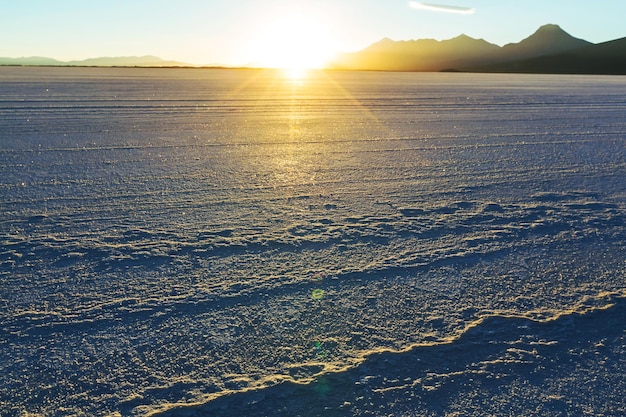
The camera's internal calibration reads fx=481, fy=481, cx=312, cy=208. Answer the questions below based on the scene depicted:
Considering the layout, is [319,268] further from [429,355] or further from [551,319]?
[551,319]

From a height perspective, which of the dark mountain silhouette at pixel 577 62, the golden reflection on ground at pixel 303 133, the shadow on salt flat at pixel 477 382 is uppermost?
the dark mountain silhouette at pixel 577 62

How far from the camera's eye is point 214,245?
3.74 meters

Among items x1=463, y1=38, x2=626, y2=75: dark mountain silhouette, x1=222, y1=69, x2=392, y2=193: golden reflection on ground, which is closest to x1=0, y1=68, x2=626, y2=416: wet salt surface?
x1=222, y1=69, x2=392, y2=193: golden reflection on ground

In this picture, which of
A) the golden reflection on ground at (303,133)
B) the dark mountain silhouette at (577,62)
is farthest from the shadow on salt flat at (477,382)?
the dark mountain silhouette at (577,62)

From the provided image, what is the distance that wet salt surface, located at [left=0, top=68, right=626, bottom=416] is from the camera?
222 cm

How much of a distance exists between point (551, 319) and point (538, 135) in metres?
7.33

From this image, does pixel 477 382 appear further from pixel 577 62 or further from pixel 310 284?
pixel 577 62

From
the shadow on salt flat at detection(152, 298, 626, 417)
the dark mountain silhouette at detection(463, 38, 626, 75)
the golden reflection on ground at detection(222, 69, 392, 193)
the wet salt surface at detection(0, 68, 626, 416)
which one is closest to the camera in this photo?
the shadow on salt flat at detection(152, 298, 626, 417)

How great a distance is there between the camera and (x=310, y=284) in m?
3.17

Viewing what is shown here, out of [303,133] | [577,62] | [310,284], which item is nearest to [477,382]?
[310,284]

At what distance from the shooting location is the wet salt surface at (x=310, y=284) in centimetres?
222

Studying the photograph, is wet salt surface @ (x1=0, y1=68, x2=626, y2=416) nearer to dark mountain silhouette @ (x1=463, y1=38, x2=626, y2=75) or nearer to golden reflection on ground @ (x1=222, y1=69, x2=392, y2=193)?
golden reflection on ground @ (x1=222, y1=69, x2=392, y2=193)

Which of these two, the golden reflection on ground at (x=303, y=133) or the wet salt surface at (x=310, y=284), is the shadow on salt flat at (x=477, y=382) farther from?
the golden reflection on ground at (x=303, y=133)

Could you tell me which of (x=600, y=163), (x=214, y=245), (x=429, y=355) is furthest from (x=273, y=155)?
(x=429, y=355)
